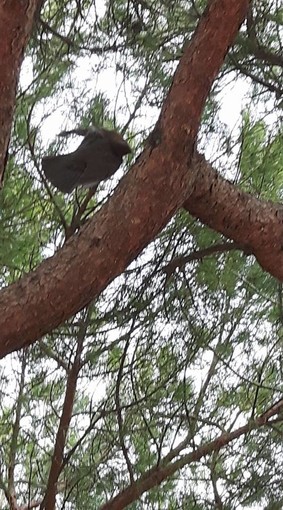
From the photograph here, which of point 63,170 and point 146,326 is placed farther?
point 146,326

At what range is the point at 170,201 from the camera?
742mm

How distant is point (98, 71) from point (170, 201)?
0.41 metres

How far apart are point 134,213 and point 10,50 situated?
20cm

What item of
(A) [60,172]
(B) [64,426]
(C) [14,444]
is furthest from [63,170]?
(C) [14,444]

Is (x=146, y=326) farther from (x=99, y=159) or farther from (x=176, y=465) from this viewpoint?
(x=99, y=159)

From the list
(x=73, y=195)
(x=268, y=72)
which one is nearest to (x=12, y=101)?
(x=73, y=195)

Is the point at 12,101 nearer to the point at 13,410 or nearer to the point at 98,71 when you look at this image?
the point at 98,71

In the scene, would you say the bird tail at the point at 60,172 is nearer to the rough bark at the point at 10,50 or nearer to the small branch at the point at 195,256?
the rough bark at the point at 10,50

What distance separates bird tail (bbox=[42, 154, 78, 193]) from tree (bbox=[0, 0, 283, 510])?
17 cm

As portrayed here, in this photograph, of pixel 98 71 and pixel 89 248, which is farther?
pixel 98 71

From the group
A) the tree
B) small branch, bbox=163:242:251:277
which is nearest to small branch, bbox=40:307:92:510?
the tree

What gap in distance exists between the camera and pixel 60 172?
0.79 meters

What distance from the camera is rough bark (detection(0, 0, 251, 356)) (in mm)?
684

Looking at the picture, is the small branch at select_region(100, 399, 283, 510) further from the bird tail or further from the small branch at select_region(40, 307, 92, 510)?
the bird tail
